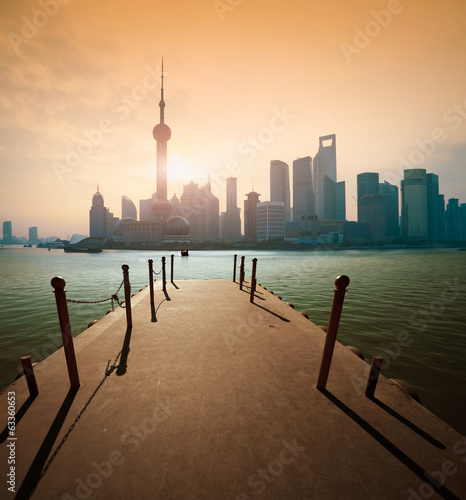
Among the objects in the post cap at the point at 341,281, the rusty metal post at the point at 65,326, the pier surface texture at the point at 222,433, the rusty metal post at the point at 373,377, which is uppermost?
the post cap at the point at 341,281

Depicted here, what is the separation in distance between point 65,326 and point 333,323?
4070 millimetres

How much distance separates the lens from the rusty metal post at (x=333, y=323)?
151 inches

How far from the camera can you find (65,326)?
3.99 m

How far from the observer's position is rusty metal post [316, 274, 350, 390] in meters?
3.83

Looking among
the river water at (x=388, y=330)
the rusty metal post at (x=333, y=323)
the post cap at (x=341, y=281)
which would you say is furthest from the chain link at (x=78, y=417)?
the river water at (x=388, y=330)

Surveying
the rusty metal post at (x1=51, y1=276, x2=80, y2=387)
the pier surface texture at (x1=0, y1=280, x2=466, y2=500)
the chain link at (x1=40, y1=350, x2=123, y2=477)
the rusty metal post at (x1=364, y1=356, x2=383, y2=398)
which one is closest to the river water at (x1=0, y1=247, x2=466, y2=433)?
the rusty metal post at (x1=364, y1=356, x2=383, y2=398)

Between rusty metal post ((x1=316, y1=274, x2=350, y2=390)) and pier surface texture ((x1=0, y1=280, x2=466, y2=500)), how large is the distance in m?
0.24

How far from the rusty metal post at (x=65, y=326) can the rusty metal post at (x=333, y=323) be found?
12.8ft

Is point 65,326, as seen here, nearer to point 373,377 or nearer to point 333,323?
point 333,323

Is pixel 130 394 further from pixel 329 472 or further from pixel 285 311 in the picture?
pixel 285 311

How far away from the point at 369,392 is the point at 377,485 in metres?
1.62

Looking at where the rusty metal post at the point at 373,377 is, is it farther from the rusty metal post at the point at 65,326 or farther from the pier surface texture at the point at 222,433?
the rusty metal post at the point at 65,326

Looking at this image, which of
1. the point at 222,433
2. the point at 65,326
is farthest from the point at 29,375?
the point at 222,433

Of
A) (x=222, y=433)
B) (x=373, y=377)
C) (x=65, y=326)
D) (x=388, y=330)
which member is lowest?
(x=388, y=330)
